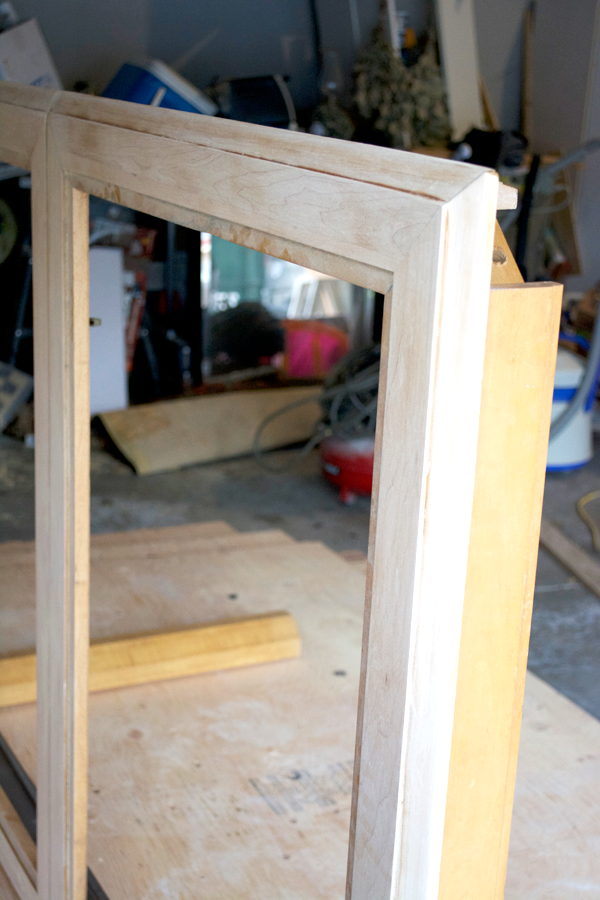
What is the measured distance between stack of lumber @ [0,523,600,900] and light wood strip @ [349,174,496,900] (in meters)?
0.54

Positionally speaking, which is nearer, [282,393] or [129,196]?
[129,196]

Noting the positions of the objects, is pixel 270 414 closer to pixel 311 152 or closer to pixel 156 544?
pixel 156 544

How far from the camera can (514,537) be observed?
1.69ft

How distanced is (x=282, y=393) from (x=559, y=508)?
1.67m

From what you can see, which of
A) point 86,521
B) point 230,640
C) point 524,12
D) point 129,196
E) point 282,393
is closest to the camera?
point 129,196

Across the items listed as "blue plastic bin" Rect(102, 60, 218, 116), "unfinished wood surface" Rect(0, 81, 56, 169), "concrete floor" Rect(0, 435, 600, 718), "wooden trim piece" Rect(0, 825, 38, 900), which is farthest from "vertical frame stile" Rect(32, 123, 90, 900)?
"blue plastic bin" Rect(102, 60, 218, 116)

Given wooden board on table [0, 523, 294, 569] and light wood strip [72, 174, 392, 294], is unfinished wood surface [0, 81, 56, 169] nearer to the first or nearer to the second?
light wood strip [72, 174, 392, 294]

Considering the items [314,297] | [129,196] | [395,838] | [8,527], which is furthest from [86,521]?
[314,297]

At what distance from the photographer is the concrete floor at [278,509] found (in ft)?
8.17

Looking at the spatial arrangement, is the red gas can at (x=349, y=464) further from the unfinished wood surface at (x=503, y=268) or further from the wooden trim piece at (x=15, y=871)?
the unfinished wood surface at (x=503, y=268)

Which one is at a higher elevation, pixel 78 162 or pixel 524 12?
pixel 524 12

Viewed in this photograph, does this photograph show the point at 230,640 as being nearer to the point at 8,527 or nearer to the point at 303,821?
the point at 303,821

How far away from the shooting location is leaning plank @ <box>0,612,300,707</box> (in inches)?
51.5

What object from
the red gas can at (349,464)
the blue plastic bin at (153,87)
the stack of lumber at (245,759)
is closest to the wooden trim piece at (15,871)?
the stack of lumber at (245,759)
